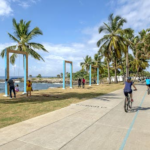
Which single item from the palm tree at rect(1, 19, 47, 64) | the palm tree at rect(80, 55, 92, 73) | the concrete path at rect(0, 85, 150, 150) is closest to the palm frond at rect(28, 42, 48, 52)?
the palm tree at rect(1, 19, 47, 64)

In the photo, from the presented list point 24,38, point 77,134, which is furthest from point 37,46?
point 77,134

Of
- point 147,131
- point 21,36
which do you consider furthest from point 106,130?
point 21,36

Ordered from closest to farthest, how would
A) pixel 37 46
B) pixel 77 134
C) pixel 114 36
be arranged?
pixel 77 134 < pixel 37 46 < pixel 114 36

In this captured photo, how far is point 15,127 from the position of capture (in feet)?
17.6

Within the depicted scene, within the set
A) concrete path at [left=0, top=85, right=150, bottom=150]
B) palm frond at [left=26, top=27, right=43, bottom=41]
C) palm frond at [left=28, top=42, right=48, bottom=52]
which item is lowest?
concrete path at [left=0, top=85, right=150, bottom=150]

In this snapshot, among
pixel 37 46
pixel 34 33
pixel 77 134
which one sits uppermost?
pixel 34 33

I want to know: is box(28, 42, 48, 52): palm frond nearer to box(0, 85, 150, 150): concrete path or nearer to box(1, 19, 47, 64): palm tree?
box(1, 19, 47, 64): palm tree

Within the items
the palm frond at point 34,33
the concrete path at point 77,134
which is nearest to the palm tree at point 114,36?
the palm frond at point 34,33

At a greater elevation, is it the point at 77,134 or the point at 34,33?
the point at 34,33

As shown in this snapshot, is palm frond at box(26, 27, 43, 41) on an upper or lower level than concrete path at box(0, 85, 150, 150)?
upper

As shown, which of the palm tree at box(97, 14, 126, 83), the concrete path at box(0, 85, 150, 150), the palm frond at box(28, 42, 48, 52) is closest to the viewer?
the concrete path at box(0, 85, 150, 150)

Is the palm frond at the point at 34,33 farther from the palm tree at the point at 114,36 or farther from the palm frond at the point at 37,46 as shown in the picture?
the palm tree at the point at 114,36

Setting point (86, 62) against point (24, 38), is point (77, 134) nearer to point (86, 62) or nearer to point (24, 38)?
point (24, 38)

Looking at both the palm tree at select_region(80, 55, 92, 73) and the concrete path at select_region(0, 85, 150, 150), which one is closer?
the concrete path at select_region(0, 85, 150, 150)
